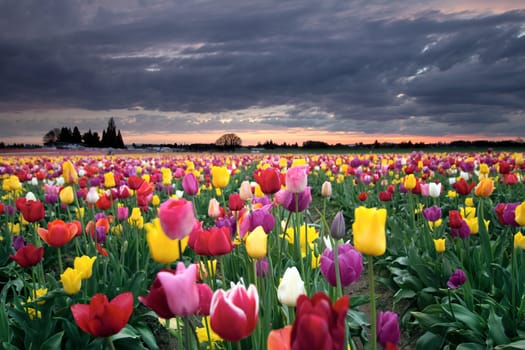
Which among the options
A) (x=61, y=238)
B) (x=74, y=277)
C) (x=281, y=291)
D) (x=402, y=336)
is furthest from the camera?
(x=402, y=336)

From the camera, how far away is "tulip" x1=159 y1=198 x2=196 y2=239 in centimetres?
158

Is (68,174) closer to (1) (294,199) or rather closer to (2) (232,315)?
(1) (294,199)

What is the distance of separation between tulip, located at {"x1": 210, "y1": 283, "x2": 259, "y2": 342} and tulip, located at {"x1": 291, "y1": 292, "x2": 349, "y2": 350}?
0.32 metres

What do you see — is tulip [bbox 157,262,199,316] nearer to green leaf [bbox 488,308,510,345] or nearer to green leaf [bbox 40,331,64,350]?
green leaf [bbox 40,331,64,350]

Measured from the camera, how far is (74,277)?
2.65m

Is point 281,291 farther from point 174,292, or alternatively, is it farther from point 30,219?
point 30,219

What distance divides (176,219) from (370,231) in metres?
0.68

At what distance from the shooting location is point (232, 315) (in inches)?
46.8

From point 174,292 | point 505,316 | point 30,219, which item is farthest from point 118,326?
point 505,316

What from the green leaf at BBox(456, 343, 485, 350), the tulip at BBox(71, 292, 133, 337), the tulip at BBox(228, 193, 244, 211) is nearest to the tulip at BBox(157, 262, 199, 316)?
the tulip at BBox(71, 292, 133, 337)

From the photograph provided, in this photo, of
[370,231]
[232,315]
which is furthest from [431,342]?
[232,315]

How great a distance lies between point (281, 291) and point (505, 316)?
90.1 inches

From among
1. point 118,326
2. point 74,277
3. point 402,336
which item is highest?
point 118,326

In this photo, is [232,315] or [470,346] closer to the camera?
[232,315]
